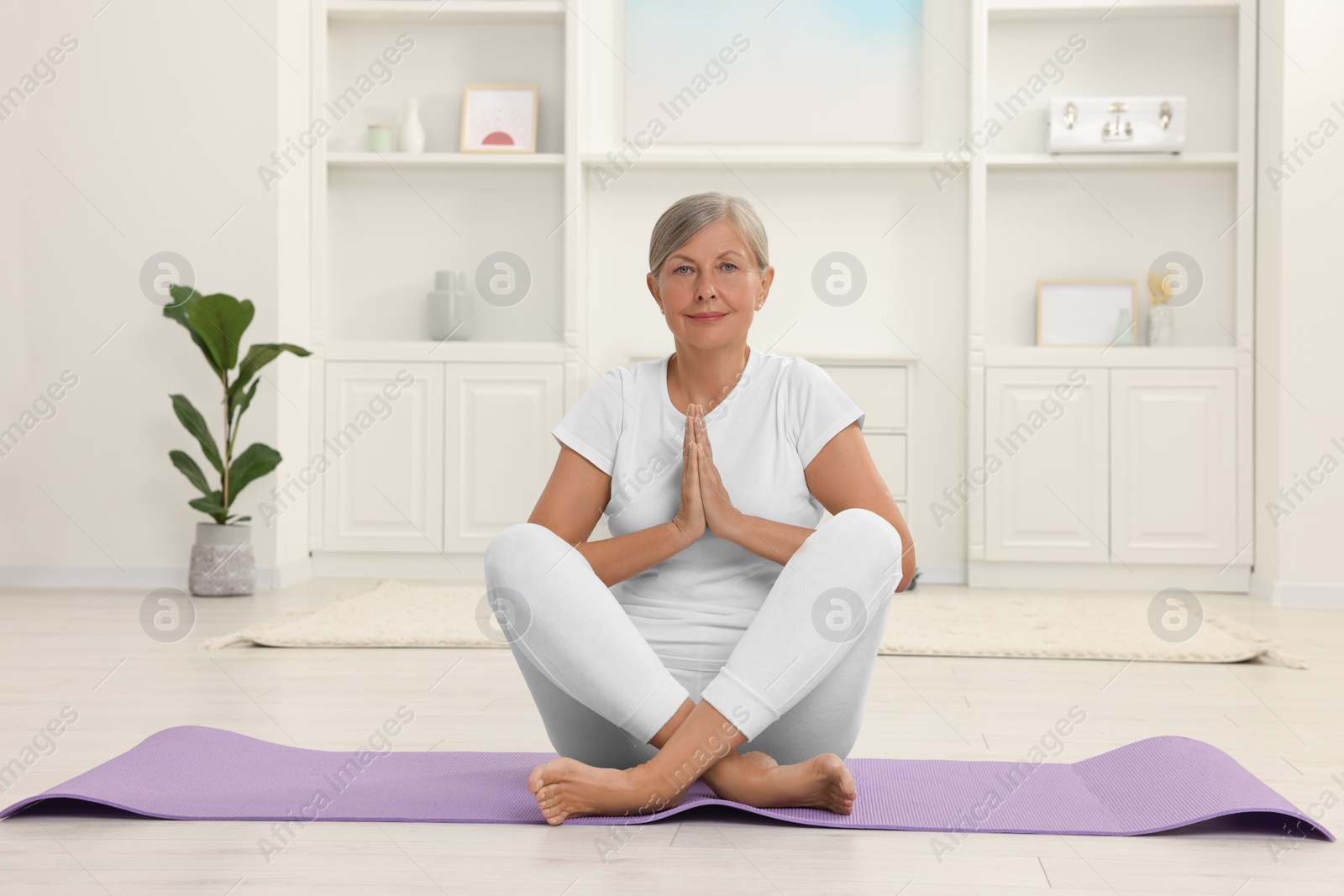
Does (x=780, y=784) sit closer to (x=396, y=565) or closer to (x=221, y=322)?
(x=221, y=322)

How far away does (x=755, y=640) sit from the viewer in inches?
57.1

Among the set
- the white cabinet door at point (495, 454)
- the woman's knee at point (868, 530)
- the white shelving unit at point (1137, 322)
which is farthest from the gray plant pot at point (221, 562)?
the woman's knee at point (868, 530)

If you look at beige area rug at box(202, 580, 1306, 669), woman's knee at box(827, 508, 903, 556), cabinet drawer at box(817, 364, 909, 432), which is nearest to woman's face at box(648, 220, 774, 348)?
woman's knee at box(827, 508, 903, 556)

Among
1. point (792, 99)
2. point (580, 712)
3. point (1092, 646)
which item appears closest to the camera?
point (580, 712)

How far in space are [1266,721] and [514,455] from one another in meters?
2.83

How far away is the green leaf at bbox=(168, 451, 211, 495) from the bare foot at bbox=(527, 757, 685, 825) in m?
2.81

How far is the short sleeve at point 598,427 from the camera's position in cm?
168

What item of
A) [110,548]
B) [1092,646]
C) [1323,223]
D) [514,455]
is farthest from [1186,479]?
[110,548]

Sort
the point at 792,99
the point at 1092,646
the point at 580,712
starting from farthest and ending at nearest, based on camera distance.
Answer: the point at 792,99 < the point at 1092,646 < the point at 580,712

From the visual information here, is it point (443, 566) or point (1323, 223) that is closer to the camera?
point (1323, 223)

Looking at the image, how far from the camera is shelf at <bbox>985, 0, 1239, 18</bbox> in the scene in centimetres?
432

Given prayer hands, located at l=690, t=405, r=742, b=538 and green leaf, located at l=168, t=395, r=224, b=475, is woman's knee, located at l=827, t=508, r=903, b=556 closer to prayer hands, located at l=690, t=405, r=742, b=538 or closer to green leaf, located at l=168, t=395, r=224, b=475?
prayer hands, located at l=690, t=405, r=742, b=538

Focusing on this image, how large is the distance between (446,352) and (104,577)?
1.43m

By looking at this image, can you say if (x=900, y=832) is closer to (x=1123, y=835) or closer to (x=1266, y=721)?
(x=1123, y=835)
